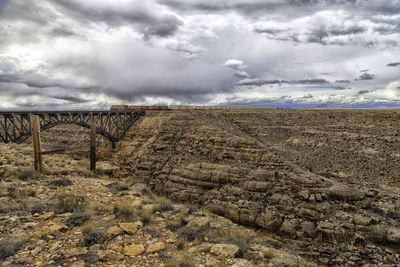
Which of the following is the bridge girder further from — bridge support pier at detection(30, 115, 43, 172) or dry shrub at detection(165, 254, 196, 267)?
dry shrub at detection(165, 254, 196, 267)

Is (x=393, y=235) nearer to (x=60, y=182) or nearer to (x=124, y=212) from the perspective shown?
(x=124, y=212)

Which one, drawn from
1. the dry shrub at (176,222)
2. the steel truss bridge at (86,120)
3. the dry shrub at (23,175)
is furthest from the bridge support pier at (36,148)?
the dry shrub at (176,222)

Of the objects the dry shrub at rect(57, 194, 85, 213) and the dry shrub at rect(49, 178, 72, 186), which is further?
the dry shrub at rect(49, 178, 72, 186)

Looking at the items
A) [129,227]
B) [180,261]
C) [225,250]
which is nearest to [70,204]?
[129,227]

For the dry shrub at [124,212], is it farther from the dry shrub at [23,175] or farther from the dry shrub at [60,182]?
the dry shrub at [23,175]

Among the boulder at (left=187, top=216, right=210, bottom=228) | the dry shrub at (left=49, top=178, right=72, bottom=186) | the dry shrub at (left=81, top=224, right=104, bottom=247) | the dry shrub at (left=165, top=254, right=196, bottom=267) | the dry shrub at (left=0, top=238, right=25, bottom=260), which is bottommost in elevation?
the boulder at (left=187, top=216, right=210, bottom=228)

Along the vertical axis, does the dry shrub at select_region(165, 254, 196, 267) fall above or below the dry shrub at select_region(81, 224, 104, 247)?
below

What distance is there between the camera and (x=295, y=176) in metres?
15.9

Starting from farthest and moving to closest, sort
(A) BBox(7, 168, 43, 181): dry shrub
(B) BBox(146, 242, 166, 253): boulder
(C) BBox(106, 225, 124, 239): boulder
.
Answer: (A) BBox(7, 168, 43, 181): dry shrub < (C) BBox(106, 225, 124, 239): boulder < (B) BBox(146, 242, 166, 253): boulder

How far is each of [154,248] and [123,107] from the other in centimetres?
4272

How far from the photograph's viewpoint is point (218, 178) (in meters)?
18.2

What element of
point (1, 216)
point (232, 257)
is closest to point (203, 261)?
point (232, 257)

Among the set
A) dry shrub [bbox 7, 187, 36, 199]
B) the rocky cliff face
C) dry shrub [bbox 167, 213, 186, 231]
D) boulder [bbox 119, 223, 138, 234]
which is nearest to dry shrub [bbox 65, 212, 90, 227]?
boulder [bbox 119, 223, 138, 234]

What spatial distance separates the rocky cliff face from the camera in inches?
494
